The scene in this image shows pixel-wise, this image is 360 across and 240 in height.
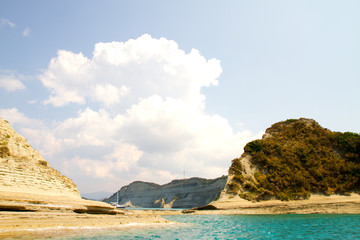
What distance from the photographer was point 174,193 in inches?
5133

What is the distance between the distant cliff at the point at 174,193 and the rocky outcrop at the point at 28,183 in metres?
83.0

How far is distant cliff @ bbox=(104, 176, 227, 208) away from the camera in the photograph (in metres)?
114

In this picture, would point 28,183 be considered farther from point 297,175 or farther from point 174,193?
point 174,193

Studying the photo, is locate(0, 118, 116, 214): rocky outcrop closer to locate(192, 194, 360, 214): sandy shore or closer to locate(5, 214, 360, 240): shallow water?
locate(5, 214, 360, 240): shallow water

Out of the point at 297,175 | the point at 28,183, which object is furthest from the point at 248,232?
the point at 297,175

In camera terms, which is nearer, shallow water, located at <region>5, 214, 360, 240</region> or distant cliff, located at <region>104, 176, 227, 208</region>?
shallow water, located at <region>5, 214, 360, 240</region>

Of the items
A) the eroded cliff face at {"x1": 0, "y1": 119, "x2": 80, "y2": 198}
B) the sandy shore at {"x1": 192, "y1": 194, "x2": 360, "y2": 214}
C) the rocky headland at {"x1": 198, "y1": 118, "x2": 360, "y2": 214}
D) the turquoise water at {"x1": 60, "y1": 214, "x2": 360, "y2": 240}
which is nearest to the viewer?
the turquoise water at {"x1": 60, "y1": 214, "x2": 360, "y2": 240}

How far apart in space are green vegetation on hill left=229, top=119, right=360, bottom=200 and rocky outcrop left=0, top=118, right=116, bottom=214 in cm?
3673

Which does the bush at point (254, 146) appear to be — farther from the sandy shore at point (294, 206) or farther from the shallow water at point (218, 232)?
the shallow water at point (218, 232)

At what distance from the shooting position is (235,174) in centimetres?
5606

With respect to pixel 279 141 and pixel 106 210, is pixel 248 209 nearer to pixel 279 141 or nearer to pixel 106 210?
pixel 279 141

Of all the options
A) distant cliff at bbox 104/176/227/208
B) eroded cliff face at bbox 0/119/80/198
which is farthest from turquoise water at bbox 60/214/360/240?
distant cliff at bbox 104/176/227/208

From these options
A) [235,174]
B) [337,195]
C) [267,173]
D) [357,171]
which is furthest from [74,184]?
[357,171]

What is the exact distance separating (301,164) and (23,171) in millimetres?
56927
